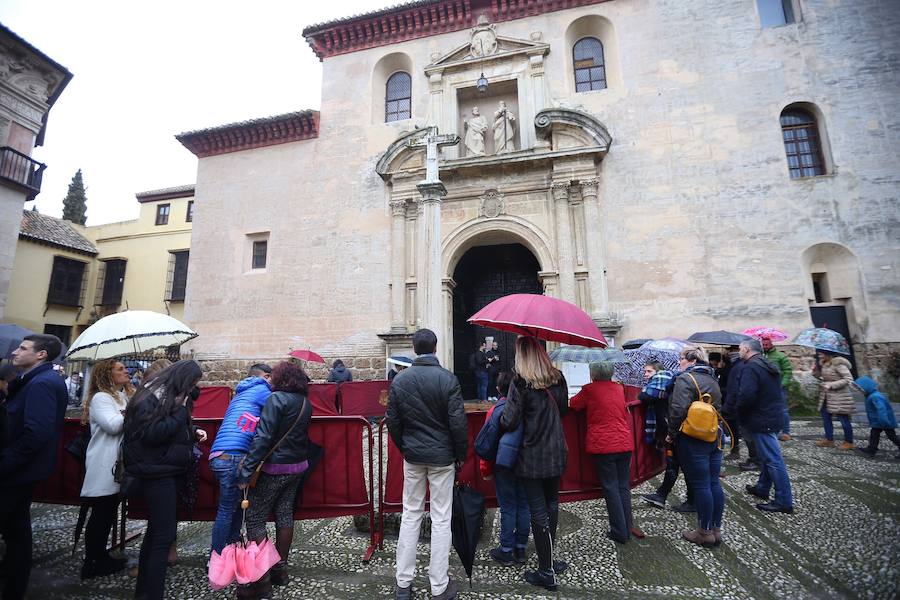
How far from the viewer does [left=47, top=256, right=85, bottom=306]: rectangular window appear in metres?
21.5

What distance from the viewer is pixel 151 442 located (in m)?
2.88

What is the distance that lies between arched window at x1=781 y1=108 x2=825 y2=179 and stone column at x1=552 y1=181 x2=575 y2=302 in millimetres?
5678

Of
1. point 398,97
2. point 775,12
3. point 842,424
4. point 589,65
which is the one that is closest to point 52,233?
point 398,97

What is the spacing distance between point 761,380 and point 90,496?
6388 millimetres

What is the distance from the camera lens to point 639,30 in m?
12.0

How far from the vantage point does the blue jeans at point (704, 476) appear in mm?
3693

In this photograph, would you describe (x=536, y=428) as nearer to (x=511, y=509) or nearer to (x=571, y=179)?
(x=511, y=509)

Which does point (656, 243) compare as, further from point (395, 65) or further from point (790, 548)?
point (395, 65)

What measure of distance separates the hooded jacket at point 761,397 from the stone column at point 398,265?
8.54 metres

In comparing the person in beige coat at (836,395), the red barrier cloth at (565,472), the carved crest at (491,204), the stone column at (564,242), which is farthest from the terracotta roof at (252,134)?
the person in beige coat at (836,395)

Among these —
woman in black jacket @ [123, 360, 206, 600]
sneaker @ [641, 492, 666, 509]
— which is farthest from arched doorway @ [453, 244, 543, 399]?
woman in black jacket @ [123, 360, 206, 600]

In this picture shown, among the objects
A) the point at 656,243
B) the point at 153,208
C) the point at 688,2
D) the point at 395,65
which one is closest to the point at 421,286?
the point at 656,243

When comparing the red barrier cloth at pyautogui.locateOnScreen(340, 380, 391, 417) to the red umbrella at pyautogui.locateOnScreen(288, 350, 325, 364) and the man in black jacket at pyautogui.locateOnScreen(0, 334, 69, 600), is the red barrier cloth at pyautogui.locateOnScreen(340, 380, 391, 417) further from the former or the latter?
the man in black jacket at pyautogui.locateOnScreen(0, 334, 69, 600)

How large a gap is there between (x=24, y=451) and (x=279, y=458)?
5.41 ft
